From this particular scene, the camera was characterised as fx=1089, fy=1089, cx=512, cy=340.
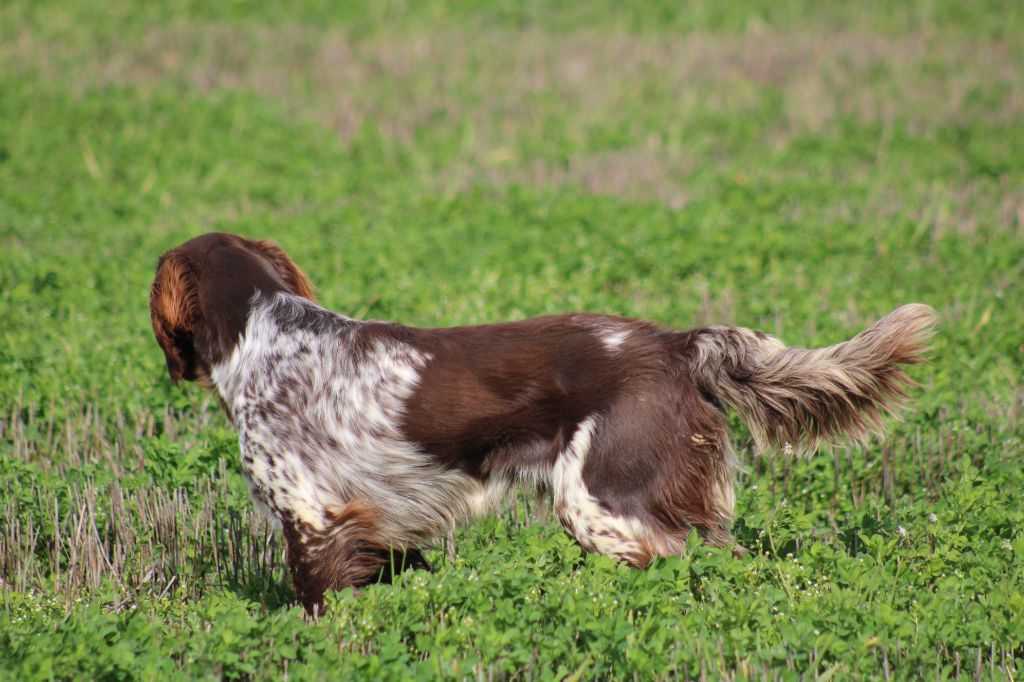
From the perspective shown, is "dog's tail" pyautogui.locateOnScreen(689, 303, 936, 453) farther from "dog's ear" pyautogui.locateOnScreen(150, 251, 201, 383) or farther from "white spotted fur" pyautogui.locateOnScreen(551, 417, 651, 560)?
"dog's ear" pyautogui.locateOnScreen(150, 251, 201, 383)

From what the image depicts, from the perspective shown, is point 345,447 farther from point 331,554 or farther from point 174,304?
point 174,304

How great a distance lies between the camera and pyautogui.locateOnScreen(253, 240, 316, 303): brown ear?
446 centimetres

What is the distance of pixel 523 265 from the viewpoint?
24.7ft

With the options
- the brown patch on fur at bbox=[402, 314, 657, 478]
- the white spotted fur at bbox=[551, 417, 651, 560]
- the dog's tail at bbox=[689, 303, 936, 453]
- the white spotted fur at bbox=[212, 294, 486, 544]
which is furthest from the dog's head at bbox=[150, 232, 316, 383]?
the dog's tail at bbox=[689, 303, 936, 453]

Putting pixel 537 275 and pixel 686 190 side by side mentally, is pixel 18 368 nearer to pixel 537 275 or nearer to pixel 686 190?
pixel 537 275

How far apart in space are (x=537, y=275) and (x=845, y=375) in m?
3.86

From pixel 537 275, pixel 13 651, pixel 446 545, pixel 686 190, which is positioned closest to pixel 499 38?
pixel 686 190

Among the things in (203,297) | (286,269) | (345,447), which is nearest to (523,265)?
(286,269)

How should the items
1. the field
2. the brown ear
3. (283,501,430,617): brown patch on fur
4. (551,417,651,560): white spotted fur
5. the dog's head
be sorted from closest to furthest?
the field < (551,417,651,560): white spotted fur < (283,501,430,617): brown patch on fur < the dog's head < the brown ear

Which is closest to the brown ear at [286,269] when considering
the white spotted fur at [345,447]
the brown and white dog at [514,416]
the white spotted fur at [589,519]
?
the brown and white dog at [514,416]

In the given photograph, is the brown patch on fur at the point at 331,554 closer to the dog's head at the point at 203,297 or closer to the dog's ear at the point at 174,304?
the dog's head at the point at 203,297

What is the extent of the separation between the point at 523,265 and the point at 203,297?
355 cm

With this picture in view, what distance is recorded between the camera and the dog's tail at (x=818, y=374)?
368 centimetres

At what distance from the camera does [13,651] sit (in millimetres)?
3125
